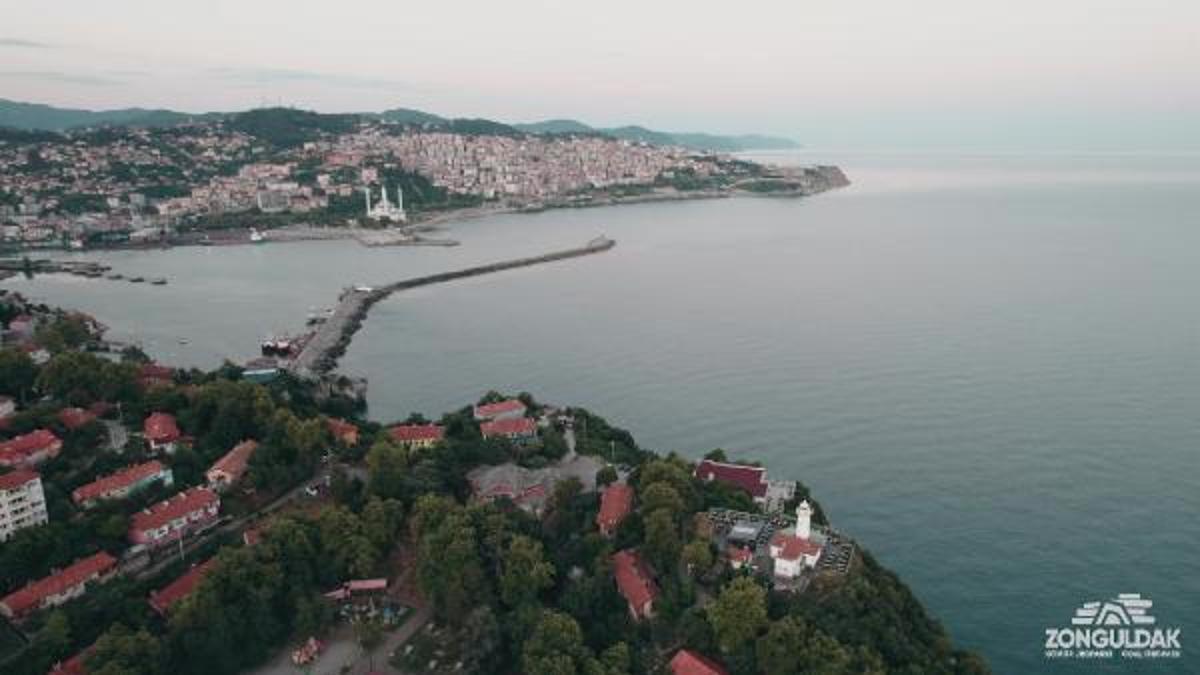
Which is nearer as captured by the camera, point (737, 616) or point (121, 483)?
point (737, 616)

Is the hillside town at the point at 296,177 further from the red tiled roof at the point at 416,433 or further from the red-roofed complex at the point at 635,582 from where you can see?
the red-roofed complex at the point at 635,582

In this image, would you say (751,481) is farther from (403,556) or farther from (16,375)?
(16,375)

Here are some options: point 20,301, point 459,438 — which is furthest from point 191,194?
point 459,438

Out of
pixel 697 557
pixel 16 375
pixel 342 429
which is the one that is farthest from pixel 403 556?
pixel 16 375

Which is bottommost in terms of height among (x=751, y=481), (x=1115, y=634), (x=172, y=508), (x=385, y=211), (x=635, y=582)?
(x=1115, y=634)

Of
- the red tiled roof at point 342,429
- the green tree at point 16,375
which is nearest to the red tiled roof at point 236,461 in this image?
the red tiled roof at point 342,429

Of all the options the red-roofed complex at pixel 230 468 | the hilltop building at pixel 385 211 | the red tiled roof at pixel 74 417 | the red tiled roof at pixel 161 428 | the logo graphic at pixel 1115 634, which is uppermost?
the hilltop building at pixel 385 211

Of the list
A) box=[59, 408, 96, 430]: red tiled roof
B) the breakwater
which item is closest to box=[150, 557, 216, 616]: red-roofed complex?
box=[59, 408, 96, 430]: red tiled roof
